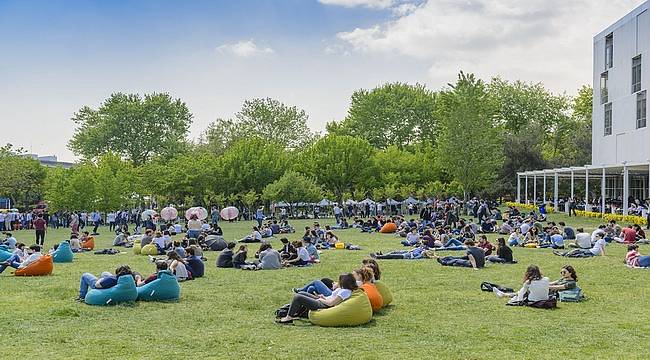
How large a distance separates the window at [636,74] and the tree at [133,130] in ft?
157

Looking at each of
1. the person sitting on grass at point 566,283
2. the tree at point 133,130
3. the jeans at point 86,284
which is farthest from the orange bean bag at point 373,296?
the tree at point 133,130

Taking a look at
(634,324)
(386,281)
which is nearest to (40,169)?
(386,281)

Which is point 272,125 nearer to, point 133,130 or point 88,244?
point 133,130

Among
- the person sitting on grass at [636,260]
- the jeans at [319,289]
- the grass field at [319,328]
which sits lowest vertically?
the grass field at [319,328]

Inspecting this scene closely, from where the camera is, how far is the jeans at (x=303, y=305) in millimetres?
11258

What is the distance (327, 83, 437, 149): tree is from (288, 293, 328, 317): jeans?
68.6m

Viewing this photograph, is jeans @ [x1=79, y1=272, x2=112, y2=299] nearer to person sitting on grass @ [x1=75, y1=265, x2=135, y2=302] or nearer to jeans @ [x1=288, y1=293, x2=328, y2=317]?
person sitting on grass @ [x1=75, y1=265, x2=135, y2=302]

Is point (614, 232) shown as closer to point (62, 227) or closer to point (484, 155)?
point (484, 155)

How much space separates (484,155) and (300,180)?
627 inches

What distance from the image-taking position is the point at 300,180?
179 feet

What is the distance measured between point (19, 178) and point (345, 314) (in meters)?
59.2

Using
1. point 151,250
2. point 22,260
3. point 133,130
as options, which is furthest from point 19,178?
point 22,260

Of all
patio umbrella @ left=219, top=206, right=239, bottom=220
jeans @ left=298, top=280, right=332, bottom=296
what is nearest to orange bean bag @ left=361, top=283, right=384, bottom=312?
jeans @ left=298, top=280, right=332, bottom=296

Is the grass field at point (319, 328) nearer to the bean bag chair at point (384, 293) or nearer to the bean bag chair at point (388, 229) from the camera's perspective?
the bean bag chair at point (384, 293)
